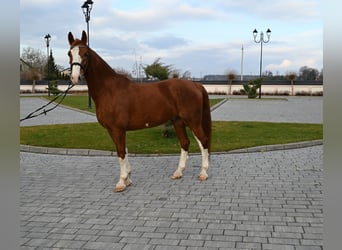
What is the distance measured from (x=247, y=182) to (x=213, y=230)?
2.20m

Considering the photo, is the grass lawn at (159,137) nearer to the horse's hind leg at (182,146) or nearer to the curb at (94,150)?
the curb at (94,150)

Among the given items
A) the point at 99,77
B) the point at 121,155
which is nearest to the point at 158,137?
the point at 121,155

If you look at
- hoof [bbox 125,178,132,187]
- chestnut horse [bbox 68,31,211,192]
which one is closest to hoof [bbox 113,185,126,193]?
chestnut horse [bbox 68,31,211,192]

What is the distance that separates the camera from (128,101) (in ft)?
18.1

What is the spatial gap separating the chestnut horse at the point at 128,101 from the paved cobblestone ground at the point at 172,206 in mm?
577

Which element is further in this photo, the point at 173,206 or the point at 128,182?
the point at 128,182

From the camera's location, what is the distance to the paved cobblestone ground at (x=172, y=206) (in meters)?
3.57

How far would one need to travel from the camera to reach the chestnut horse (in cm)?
523

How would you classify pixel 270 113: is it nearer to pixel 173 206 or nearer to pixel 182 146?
pixel 182 146

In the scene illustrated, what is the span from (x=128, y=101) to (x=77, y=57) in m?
1.04

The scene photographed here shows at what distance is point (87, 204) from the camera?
4801mm

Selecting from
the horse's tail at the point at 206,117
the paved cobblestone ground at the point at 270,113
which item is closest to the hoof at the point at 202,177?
the horse's tail at the point at 206,117
